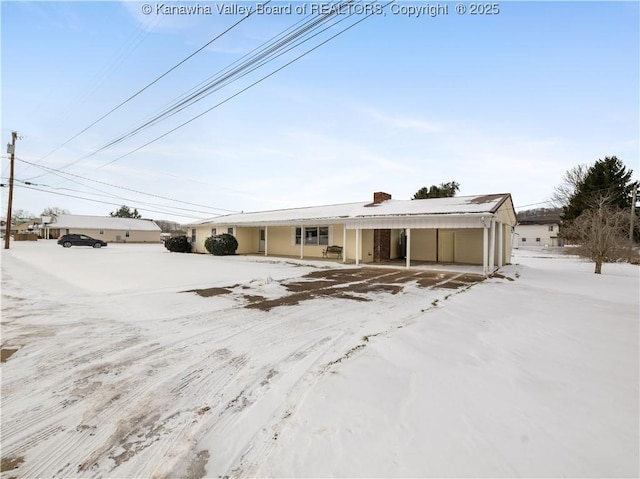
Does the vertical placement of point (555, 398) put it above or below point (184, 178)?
below

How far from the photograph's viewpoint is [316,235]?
19.0m

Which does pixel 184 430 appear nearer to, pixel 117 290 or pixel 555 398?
pixel 555 398

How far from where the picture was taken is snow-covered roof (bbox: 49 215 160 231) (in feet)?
149

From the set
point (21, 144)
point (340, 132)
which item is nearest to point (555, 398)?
point (340, 132)

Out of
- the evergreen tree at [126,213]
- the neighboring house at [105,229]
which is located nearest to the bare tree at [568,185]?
the neighboring house at [105,229]

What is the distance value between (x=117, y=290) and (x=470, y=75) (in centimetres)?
1328

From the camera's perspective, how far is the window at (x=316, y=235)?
60.9 ft

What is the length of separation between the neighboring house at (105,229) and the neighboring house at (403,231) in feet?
114

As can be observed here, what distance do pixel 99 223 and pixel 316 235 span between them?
147ft

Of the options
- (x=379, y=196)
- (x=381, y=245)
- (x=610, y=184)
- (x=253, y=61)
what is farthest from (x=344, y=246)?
(x=610, y=184)

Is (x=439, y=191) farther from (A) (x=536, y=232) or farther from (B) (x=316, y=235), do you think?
(A) (x=536, y=232)

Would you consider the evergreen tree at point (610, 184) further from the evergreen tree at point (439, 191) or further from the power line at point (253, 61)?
the power line at point (253, 61)

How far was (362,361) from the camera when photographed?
3.53 metres

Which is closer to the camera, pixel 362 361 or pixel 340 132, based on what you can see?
pixel 362 361
